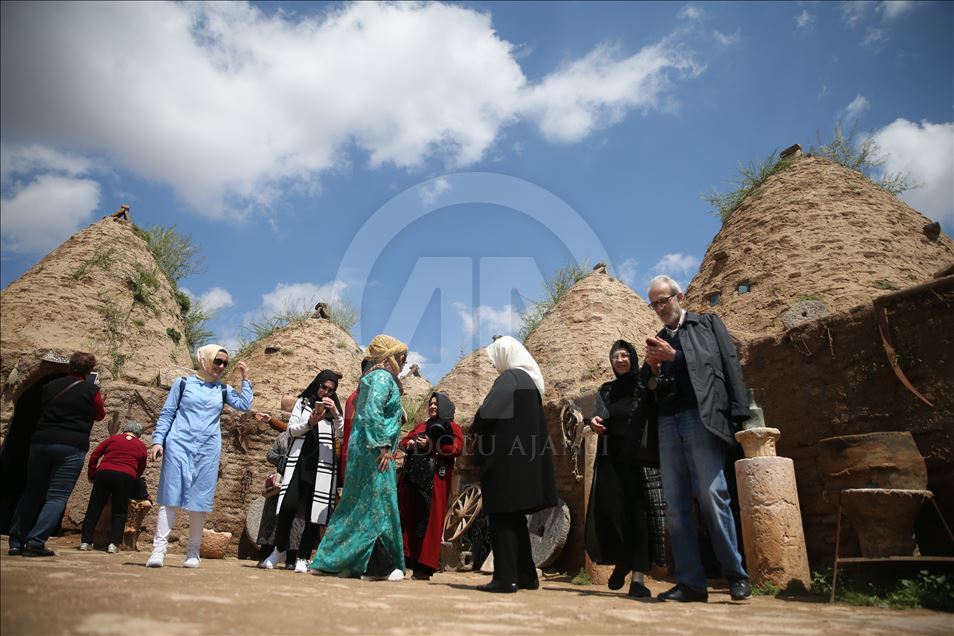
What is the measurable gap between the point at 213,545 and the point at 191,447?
4233 millimetres

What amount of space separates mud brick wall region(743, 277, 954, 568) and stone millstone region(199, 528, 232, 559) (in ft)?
22.7

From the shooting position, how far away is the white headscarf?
459 centimetres

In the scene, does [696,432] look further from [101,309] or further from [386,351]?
[101,309]

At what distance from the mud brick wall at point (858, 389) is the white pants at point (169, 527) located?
490 cm

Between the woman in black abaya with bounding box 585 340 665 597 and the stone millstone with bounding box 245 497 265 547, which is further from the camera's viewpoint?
the stone millstone with bounding box 245 497 265 547

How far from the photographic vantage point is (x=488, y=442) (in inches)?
173

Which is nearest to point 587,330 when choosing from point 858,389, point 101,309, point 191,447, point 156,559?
point 858,389

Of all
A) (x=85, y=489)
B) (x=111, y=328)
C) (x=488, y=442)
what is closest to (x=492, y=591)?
(x=488, y=442)

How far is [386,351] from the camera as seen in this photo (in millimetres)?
4977

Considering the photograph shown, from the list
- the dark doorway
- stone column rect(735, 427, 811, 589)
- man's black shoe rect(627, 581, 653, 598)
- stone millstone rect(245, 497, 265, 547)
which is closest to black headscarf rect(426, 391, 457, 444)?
man's black shoe rect(627, 581, 653, 598)

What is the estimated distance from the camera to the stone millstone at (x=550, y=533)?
6582mm

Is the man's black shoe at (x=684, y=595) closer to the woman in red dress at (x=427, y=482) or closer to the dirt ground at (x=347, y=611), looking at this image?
the dirt ground at (x=347, y=611)

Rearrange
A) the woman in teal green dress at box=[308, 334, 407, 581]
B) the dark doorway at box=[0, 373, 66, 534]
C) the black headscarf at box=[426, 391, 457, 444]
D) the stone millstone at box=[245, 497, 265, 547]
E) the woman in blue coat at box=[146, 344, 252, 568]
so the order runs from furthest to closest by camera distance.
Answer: the stone millstone at box=[245, 497, 265, 547], the dark doorway at box=[0, 373, 66, 534], the black headscarf at box=[426, 391, 457, 444], the woman in teal green dress at box=[308, 334, 407, 581], the woman in blue coat at box=[146, 344, 252, 568]

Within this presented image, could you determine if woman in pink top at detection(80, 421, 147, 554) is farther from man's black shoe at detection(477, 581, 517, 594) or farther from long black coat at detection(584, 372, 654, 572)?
long black coat at detection(584, 372, 654, 572)
